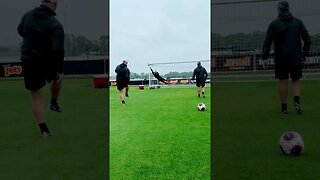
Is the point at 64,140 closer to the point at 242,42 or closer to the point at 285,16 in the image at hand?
the point at 285,16

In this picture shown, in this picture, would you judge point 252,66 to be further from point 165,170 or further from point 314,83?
point 165,170

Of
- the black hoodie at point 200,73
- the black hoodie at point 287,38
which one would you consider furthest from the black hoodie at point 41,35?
the black hoodie at point 200,73

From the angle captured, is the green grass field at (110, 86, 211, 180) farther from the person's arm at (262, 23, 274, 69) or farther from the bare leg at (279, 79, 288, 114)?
the person's arm at (262, 23, 274, 69)

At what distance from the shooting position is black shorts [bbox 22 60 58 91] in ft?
8.53

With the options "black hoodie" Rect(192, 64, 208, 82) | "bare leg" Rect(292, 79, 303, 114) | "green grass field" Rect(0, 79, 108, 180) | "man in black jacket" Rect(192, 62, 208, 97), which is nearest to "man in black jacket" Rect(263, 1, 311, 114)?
"bare leg" Rect(292, 79, 303, 114)

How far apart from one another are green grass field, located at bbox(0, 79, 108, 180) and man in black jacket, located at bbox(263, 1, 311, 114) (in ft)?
4.90

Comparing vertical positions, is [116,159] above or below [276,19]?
below

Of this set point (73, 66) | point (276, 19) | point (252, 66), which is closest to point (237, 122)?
point (252, 66)

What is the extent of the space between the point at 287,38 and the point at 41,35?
6.44 feet

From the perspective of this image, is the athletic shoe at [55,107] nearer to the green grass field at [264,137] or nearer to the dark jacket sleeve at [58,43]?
the dark jacket sleeve at [58,43]

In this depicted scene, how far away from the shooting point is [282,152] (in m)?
3.28

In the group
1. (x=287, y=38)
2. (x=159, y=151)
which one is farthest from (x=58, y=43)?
(x=287, y=38)

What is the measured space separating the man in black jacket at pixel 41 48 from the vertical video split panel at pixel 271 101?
1211 mm

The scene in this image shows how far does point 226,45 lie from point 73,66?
2.34 metres
